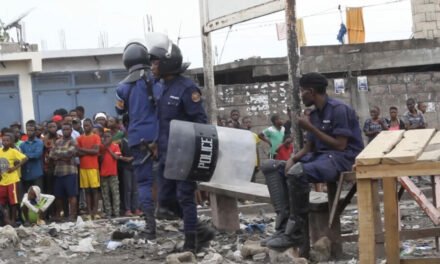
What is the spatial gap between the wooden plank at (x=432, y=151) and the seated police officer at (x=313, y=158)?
38.8 inches

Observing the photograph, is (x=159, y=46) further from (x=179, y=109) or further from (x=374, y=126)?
(x=374, y=126)

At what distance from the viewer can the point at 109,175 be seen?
13.4 m

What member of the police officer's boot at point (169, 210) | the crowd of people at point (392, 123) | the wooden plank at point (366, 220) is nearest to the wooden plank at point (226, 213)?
the police officer's boot at point (169, 210)

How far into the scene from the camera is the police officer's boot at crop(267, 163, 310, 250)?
712 cm

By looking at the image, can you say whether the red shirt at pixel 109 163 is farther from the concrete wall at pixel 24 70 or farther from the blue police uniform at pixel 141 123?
the concrete wall at pixel 24 70

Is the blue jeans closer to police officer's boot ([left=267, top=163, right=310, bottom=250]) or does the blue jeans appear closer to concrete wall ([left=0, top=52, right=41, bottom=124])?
police officer's boot ([left=267, top=163, right=310, bottom=250])

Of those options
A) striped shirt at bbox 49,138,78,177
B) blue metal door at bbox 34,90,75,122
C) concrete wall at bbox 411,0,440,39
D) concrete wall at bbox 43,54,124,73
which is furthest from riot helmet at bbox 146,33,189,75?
concrete wall at bbox 43,54,124,73

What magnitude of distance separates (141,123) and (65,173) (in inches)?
170

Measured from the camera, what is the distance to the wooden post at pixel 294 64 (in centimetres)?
831

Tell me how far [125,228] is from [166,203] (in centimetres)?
132

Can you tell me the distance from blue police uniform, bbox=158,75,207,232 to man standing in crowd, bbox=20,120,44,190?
524 centimetres

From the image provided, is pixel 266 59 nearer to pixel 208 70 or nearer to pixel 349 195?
pixel 208 70

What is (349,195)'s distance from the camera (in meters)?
7.50

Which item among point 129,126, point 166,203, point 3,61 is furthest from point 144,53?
point 3,61
